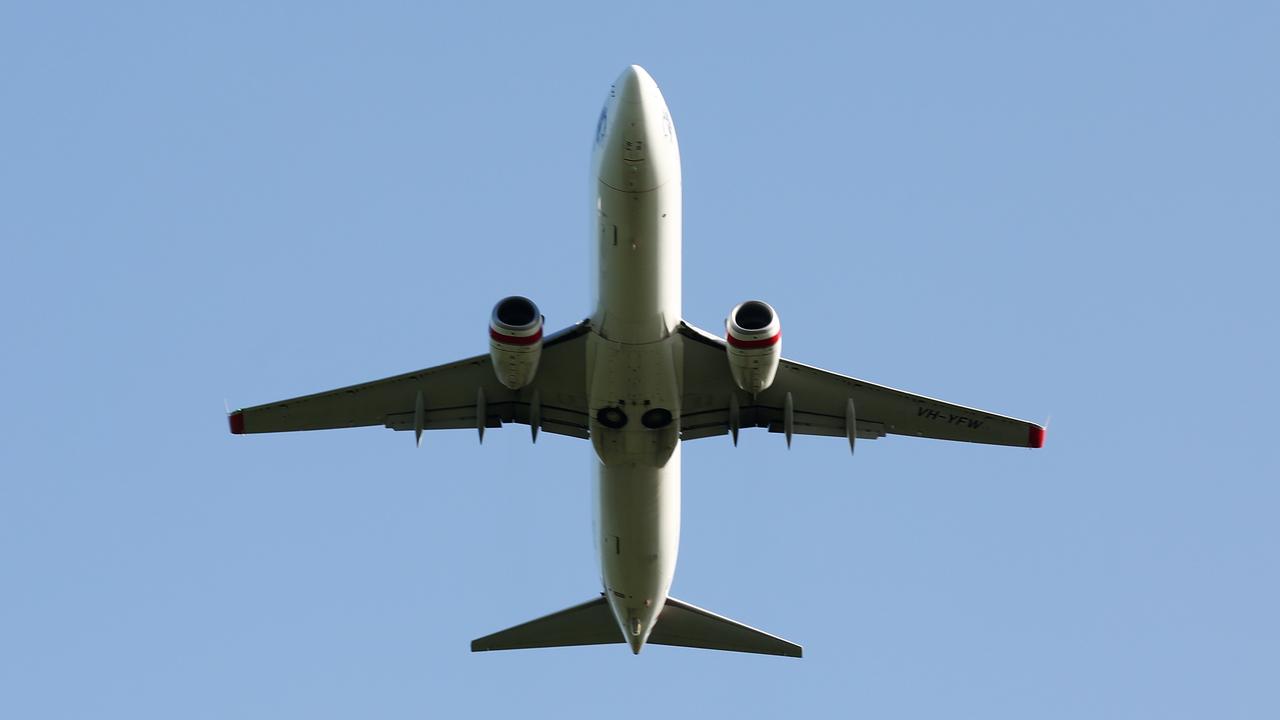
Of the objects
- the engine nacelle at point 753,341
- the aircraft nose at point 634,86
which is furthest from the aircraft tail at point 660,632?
the aircraft nose at point 634,86

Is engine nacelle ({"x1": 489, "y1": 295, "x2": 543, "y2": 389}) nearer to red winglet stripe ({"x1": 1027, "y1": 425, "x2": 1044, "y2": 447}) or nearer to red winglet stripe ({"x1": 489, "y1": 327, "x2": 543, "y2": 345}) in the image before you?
red winglet stripe ({"x1": 489, "y1": 327, "x2": 543, "y2": 345})

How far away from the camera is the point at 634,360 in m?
34.6

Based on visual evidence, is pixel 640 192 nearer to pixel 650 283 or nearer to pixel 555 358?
pixel 650 283

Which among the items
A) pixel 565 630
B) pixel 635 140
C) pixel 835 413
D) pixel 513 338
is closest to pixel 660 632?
pixel 565 630

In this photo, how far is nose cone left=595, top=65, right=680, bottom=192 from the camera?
106 ft

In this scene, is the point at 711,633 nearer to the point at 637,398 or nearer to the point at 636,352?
the point at 637,398

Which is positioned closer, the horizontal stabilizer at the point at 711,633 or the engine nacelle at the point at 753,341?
the engine nacelle at the point at 753,341

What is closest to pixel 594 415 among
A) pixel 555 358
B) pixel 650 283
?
pixel 555 358

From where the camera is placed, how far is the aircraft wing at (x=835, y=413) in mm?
37406

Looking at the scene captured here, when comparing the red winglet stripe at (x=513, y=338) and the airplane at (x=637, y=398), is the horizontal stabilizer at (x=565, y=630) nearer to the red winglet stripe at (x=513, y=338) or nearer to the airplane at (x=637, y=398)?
the airplane at (x=637, y=398)

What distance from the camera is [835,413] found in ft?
125

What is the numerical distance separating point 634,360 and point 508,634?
842 cm

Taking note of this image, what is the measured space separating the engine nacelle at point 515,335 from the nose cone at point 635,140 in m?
3.04

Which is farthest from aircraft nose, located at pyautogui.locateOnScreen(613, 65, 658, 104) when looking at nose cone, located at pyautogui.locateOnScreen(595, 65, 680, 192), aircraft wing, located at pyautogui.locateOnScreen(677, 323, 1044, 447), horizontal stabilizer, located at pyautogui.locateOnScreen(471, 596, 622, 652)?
horizontal stabilizer, located at pyautogui.locateOnScreen(471, 596, 622, 652)
